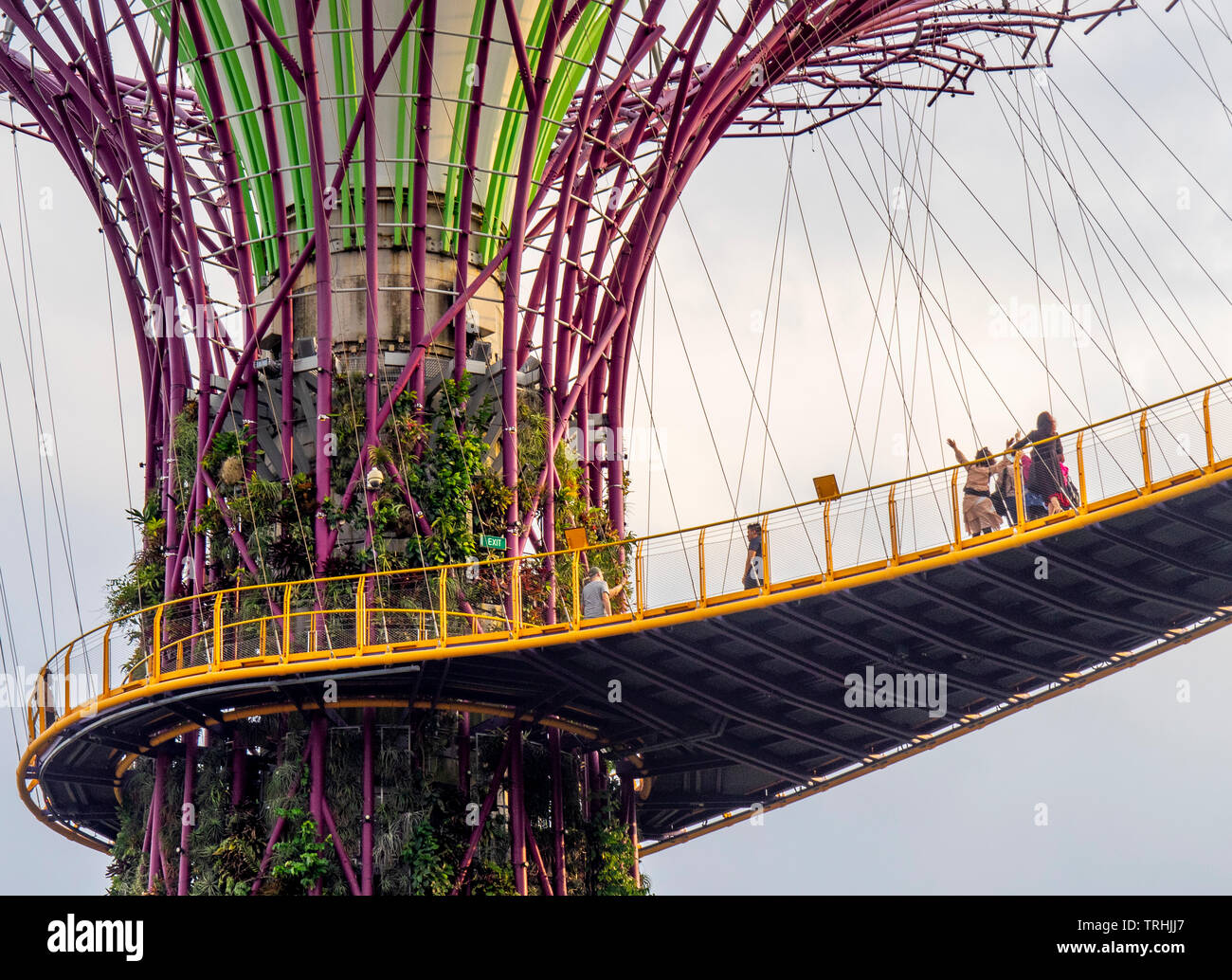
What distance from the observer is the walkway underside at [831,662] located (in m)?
37.5

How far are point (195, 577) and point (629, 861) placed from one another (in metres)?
10.2

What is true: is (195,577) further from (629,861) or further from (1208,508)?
(1208,508)

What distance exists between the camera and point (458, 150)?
1766 inches

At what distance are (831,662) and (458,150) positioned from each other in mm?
13121

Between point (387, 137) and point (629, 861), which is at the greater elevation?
point (387, 137)

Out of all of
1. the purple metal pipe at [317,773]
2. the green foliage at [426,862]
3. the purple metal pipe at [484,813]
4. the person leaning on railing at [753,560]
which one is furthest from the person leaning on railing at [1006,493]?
the purple metal pipe at [317,773]

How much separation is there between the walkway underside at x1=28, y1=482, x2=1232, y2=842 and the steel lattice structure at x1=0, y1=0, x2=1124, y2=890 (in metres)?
2.34

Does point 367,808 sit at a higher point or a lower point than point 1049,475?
lower

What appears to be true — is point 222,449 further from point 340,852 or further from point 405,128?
point 340,852

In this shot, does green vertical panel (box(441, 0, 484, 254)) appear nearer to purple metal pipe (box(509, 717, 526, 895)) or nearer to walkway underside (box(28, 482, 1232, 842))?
walkway underside (box(28, 482, 1232, 842))

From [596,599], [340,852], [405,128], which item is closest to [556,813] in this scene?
[340,852]

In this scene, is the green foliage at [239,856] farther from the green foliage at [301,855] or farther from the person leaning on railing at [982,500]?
the person leaning on railing at [982,500]
